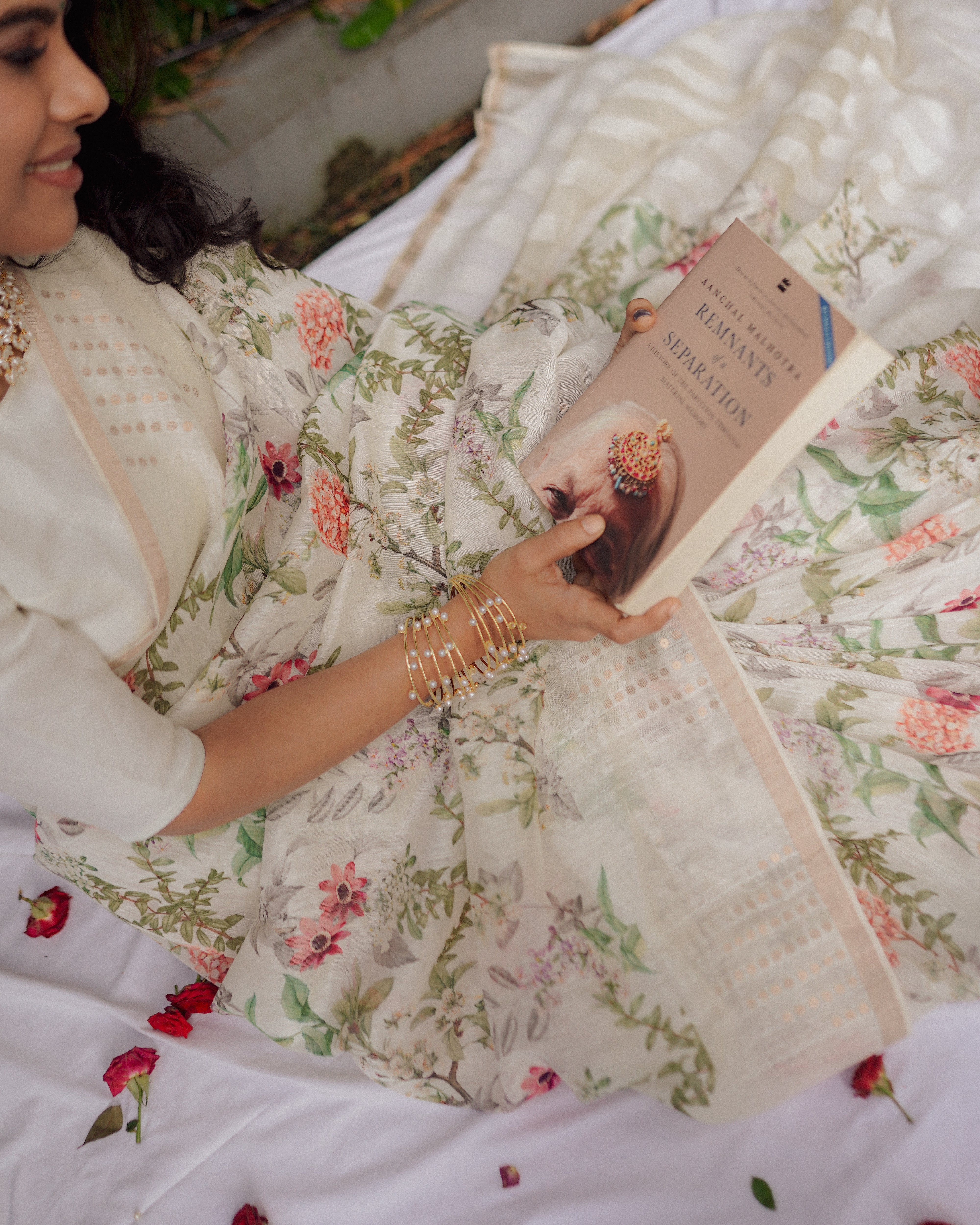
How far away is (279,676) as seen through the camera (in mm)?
775

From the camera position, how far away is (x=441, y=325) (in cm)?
89

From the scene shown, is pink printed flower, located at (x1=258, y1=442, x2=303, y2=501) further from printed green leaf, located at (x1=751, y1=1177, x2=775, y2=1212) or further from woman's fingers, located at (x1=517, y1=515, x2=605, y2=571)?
printed green leaf, located at (x1=751, y1=1177, x2=775, y2=1212)

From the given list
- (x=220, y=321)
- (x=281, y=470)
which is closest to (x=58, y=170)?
(x=220, y=321)

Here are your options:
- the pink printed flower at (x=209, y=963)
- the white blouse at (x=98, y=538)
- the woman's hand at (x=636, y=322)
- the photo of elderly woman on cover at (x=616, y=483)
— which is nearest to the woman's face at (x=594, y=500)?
the photo of elderly woman on cover at (x=616, y=483)

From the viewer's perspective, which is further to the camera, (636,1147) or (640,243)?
(640,243)

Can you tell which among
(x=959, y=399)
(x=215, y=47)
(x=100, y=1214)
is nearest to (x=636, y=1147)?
(x=100, y=1214)

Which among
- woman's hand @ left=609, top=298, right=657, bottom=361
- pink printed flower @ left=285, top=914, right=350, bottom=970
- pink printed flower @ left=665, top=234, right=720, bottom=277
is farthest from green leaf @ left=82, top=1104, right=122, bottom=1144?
pink printed flower @ left=665, top=234, right=720, bottom=277

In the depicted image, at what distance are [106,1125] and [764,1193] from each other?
61cm

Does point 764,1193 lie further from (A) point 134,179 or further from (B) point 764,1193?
(A) point 134,179

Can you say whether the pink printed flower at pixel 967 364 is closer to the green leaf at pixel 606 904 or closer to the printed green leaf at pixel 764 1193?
the green leaf at pixel 606 904

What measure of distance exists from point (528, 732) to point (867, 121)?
3.64ft

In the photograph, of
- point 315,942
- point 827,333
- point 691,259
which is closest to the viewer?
point 827,333

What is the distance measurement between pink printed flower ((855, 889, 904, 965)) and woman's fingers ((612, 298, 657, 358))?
52cm

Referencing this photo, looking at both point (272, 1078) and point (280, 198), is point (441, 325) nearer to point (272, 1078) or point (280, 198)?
point (272, 1078)
